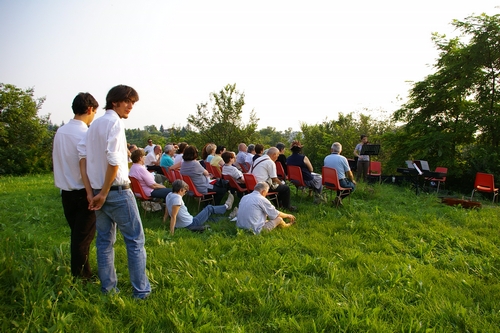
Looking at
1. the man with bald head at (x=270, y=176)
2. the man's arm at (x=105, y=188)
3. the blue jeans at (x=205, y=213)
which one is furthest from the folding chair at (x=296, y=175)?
the man's arm at (x=105, y=188)

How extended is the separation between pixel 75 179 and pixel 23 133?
75.2 ft

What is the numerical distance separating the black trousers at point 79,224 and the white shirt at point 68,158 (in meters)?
0.09

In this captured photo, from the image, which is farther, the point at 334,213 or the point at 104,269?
the point at 334,213

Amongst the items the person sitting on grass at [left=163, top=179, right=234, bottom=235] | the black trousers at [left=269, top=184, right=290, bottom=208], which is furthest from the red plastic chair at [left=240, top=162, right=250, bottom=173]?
the person sitting on grass at [left=163, top=179, right=234, bottom=235]

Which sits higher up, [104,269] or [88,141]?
[88,141]

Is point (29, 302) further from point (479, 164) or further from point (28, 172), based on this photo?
point (28, 172)

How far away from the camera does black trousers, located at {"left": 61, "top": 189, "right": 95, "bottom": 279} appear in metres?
2.97

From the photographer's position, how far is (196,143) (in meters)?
19.0

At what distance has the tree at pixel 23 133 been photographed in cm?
1847

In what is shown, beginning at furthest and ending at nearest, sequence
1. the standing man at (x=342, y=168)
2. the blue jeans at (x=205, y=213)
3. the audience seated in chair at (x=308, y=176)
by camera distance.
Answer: the audience seated in chair at (x=308, y=176)
the standing man at (x=342, y=168)
the blue jeans at (x=205, y=213)

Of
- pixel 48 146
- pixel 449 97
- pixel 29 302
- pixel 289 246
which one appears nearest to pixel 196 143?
pixel 48 146

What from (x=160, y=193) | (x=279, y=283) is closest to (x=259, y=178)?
(x=160, y=193)

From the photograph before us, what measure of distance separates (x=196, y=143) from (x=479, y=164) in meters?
13.4

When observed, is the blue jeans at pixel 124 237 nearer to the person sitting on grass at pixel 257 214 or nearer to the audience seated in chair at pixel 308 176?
the person sitting on grass at pixel 257 214
